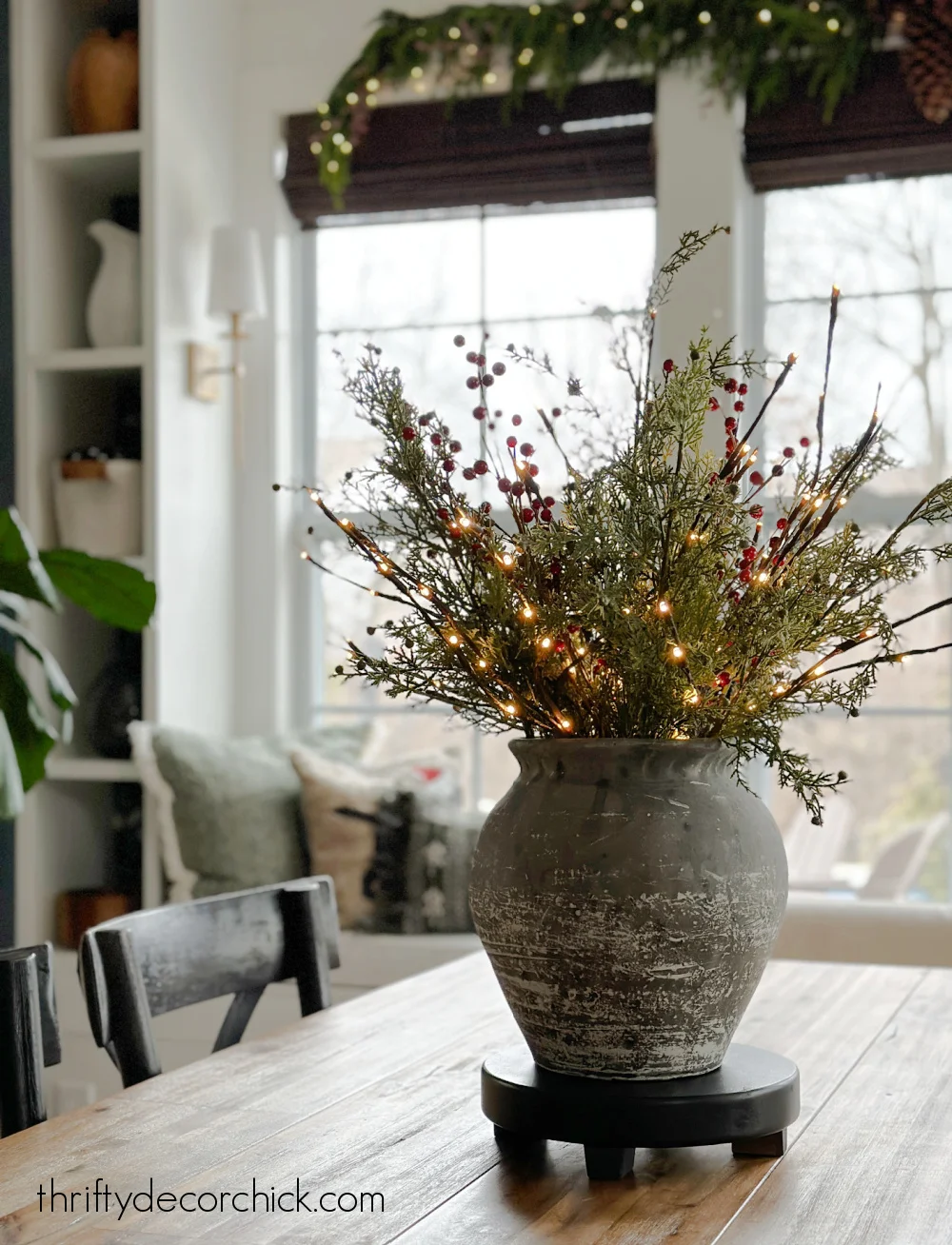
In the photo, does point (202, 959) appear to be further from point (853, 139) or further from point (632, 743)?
point (853, 139)

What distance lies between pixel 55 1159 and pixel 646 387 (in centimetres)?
75

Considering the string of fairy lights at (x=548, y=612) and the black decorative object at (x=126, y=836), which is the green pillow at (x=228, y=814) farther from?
the string of fairy lights at (x=548, y=612)

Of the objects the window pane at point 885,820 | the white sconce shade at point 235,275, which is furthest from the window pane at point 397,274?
the window pane at point 885,820

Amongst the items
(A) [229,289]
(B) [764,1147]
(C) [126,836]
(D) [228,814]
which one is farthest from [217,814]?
(B) [764,1147]

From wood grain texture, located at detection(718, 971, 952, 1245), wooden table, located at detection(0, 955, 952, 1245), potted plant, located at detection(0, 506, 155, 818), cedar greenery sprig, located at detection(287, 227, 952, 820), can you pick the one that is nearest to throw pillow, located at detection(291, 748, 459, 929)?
potted plant, located at detection(0, 506, 155, 818)

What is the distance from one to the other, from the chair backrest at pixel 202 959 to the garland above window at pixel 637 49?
236cm

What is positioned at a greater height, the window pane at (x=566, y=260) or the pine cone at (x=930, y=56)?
the pine cone at (x=930, y=56)

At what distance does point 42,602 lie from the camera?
2273mm

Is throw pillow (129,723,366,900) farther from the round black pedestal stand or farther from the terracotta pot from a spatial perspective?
the round black pedestal stand

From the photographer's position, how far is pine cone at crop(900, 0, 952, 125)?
3211 mm

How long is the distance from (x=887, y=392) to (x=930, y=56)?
756 millimetres

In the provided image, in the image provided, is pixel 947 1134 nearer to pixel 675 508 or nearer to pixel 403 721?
pixel 675 508

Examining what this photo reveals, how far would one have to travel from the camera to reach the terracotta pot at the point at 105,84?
3.54m

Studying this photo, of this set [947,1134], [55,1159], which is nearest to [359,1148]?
[55,1159]
